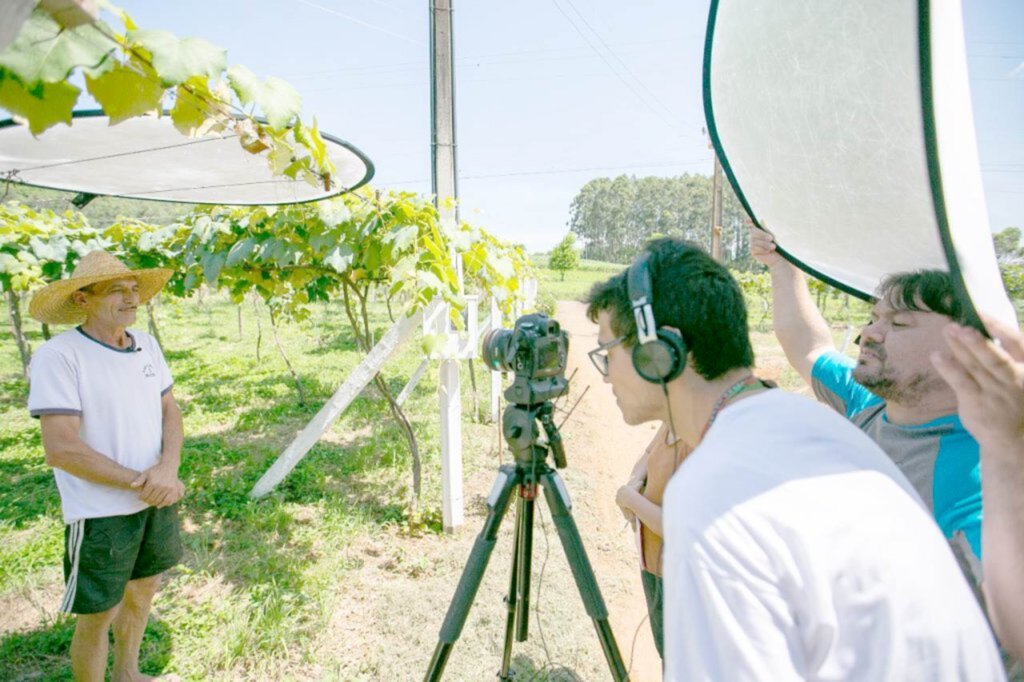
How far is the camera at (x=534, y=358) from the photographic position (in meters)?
1.77

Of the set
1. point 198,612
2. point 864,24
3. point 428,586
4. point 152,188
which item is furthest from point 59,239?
point 864,24

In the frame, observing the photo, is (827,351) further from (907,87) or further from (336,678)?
(336,678)

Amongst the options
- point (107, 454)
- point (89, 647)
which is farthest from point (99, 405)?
point (89, 647)

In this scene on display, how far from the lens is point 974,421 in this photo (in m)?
0.81

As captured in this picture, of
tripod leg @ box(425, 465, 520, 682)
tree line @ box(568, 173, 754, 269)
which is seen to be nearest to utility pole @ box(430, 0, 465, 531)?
tripod leg @ box(425, 465, 520, 682)

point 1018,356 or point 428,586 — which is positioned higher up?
point 1018,356

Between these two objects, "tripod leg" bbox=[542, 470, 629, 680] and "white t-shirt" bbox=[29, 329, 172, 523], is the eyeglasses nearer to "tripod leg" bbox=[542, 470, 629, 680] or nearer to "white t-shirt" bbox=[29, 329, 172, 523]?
"tripod leg" bbox=[542, 470, 629, 680]

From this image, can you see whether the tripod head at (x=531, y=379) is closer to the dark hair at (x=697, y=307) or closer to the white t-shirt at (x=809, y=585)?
the dark hair at (x=697, y=307)

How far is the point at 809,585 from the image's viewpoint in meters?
0.67

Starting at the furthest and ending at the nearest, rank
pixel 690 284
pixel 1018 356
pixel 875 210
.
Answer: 1. pixel 690 284
2. pixel 875 210
3. pixel 1018 356

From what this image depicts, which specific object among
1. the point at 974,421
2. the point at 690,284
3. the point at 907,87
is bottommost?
the point at 974,421

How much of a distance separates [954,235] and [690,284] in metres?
0.68

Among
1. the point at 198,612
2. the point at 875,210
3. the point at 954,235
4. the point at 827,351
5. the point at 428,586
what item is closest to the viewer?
the point at 954,235

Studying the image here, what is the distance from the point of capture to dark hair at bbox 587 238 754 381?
1.20 meters
